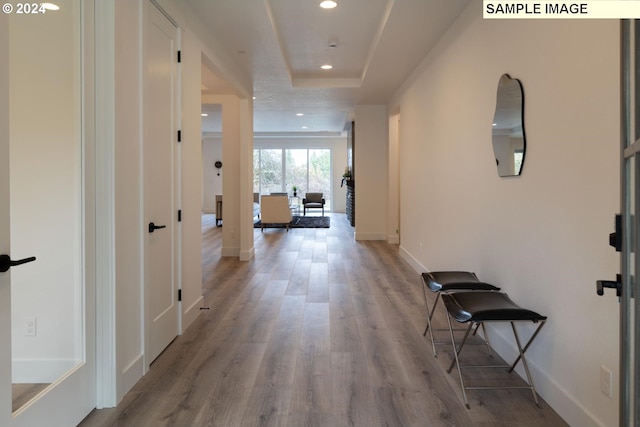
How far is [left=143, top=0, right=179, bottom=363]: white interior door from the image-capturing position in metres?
2.53

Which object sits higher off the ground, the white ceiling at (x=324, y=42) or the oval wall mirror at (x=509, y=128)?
the white ceiling at (x=324, y=42)

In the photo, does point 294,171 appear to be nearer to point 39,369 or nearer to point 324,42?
point 324,42

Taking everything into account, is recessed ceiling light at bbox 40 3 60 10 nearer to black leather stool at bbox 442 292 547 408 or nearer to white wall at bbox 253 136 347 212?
black leather stool at bbox 442 292 547 408

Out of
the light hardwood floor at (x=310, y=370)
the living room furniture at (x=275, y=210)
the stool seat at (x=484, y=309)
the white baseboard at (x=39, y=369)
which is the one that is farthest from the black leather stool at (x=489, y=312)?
the living room furniture at (x=275, y=210)

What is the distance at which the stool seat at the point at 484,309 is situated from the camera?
2.05 metres

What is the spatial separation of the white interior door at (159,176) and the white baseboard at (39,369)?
64 centimetres

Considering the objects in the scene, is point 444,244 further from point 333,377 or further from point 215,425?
point 215,425

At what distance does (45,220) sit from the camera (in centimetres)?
183

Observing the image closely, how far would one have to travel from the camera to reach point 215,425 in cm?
194

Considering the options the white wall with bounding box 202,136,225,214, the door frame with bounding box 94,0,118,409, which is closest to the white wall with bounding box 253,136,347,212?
the white wall with bounding box 202,136,225,214

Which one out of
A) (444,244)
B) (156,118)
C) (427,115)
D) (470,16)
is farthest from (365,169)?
(156,118)

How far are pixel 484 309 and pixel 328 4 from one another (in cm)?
299

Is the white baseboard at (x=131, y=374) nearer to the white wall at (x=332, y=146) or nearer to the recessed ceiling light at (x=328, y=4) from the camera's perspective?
the recessed ceiling light at (x=328, y=4)

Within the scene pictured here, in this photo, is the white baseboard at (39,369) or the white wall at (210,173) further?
the white wall at (210,173)
